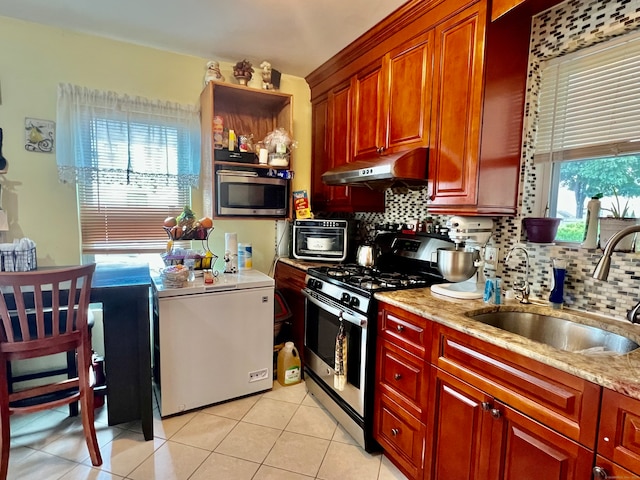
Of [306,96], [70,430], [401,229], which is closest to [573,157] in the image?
[401,229]

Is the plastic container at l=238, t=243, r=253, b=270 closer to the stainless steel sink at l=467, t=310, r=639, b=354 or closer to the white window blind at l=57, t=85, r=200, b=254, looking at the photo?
the white window blind at l=57, t=85, r=200, b=254

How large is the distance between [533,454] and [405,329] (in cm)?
66

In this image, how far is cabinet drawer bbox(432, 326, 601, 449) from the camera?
974 mm

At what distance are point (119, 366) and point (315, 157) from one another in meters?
2.16

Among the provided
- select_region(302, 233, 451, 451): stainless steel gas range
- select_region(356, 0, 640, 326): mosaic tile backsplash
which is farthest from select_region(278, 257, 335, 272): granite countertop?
select_region(356, 0, 640, 326): mosaic tile backsplash

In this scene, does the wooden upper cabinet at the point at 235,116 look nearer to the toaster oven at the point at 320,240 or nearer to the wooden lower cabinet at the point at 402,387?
the toaster oven at the point at 320,240

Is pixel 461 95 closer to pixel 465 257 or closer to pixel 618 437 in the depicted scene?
pixel 465 257

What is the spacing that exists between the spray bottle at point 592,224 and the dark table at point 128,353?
219cm

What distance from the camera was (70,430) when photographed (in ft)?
6.55

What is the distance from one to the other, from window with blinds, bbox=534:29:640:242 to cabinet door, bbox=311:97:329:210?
1.59 meters

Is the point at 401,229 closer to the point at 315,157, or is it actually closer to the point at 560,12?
the point at 315,157

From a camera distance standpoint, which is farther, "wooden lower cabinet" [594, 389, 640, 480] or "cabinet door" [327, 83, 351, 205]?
"cabinet door" [327, 83, 351, 205]

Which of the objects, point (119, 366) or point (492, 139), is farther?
point (119, 366)

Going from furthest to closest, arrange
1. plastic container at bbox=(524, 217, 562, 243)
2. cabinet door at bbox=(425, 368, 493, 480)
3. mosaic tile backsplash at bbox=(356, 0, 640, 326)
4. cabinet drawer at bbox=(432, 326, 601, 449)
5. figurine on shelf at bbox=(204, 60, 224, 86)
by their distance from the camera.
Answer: figurine on shelf at bbox=(204, 60, 224, 86)
plastic container at bbox=(524, 217, 562, 243)
mosaic tile backsplash at bbox=(356, 0, 640, 326)
cabinet door at bbox=(425, 368, 493, 480)
cabinet drawer at bbox=(432, 326, 601, 449)
